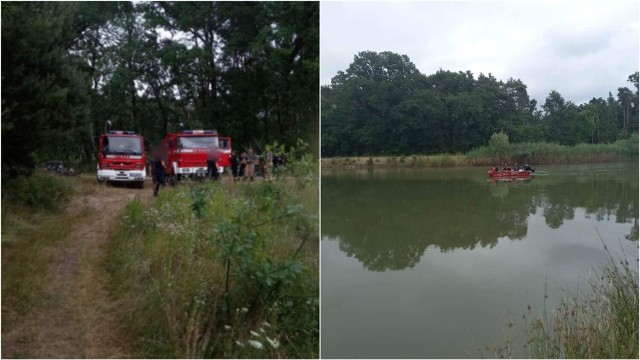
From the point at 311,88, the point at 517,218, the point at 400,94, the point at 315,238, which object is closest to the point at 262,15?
the point at 311,88

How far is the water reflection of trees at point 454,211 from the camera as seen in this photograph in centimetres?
235

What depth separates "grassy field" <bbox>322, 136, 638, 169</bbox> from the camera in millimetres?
2393

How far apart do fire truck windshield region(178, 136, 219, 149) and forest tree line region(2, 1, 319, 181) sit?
15.7 inches

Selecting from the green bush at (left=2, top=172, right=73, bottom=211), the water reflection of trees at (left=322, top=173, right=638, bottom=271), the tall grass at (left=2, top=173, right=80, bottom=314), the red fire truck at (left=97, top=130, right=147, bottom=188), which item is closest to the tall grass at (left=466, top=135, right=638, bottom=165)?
the water reflection of trees at (left=322, top=173, right=638, bottom=271)

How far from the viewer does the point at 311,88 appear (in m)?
5.68

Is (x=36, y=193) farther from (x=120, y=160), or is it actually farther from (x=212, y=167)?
(x=120, y=160)

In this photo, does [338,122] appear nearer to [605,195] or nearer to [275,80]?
[605,195]

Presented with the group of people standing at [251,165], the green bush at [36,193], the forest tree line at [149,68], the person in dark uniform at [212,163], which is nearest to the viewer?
the group of people standing at [251,165]

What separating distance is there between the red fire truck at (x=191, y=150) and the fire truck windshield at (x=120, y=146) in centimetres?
76

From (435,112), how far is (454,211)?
52 cm

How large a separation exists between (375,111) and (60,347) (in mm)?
2433

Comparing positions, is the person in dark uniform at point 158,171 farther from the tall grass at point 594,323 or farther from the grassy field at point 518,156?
the tall grass at point 594,323

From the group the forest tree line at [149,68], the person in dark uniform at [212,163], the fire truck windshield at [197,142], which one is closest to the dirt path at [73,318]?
the forest tree line at [149,68]

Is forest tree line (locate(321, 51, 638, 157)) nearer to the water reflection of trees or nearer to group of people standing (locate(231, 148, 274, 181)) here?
the water reflection of trees
